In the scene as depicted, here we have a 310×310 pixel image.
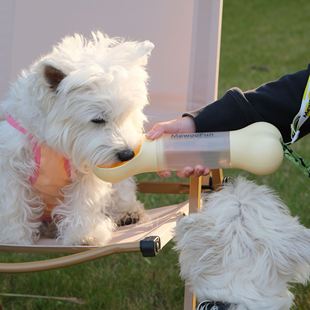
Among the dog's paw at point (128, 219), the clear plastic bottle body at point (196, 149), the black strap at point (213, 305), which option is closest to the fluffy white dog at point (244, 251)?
the black strap at point (213, 305)

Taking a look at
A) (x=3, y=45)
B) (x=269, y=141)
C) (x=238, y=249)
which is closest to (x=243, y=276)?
(x=238, y=249)

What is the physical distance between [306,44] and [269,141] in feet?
22.2

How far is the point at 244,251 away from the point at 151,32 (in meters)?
1.74

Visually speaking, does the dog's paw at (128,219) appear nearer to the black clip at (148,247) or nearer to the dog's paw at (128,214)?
the dog's paw at (128,214)

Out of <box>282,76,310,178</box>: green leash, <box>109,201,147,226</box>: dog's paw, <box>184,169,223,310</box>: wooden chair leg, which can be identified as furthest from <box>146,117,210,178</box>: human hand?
<box>109,201,147,226</box>: dog's paw

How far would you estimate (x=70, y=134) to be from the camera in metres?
2.54

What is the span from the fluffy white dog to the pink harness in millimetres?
712

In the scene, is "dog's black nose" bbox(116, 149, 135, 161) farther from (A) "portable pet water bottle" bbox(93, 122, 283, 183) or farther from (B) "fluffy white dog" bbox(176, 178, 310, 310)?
(B) "fluffy white dog" bbox(176, 178, 310, 310)

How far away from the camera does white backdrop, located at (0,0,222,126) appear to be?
3396mm

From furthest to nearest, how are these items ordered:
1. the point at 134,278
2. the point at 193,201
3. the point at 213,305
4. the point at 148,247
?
the point at 134,278
the point at 193,201
the point at 148,247
the point at 213,305

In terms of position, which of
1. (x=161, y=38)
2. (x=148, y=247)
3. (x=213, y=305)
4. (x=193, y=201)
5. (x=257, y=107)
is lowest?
(x=213, y=305)

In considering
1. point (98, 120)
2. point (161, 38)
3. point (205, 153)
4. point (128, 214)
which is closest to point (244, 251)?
point (205, 153)

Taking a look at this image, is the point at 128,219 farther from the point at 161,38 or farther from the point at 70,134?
the point at 161,38

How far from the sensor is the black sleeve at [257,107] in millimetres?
2529
